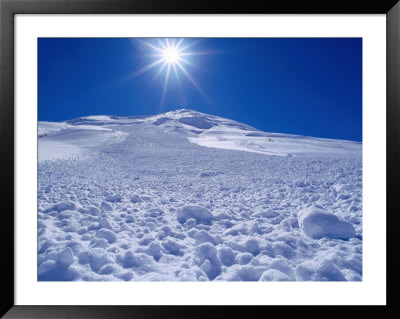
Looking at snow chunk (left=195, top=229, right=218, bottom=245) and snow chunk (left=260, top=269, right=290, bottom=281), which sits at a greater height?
snow chunk (left=195, top=229, right=218, bottom=245)

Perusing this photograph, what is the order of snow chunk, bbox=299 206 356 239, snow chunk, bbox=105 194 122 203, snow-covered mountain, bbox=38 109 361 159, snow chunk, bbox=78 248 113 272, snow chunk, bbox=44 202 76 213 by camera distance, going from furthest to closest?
snow-covered mountain, bbox=38 109 361 159 < snow chunk, bbox=105 194 122 203 < snow chunk, bbox=44 202 76 213 < snow chunk, bbox=299 206 356 239 < snow chunk, bbox=78 248 113 272

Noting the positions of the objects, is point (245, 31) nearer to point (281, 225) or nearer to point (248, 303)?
point (281, 225)

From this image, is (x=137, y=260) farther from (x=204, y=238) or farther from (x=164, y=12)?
(x=164, y=12)

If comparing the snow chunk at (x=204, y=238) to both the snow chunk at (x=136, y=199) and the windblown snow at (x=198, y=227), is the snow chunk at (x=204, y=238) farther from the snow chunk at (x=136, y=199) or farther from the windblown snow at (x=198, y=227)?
the snow chunk at (x=136, y=199)

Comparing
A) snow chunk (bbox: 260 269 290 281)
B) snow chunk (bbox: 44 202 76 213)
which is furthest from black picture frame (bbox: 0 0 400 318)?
snow chunk (bbox: 44 202 76 213)

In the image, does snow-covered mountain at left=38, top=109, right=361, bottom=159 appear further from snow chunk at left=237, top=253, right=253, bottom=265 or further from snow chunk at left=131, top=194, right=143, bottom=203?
snow chunk at left=237, top=253, right=253, bottom=265

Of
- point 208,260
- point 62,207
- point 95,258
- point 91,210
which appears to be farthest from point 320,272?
point 62,207

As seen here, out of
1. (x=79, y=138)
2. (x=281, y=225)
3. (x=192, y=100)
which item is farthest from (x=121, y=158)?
(x=281, y=225)
